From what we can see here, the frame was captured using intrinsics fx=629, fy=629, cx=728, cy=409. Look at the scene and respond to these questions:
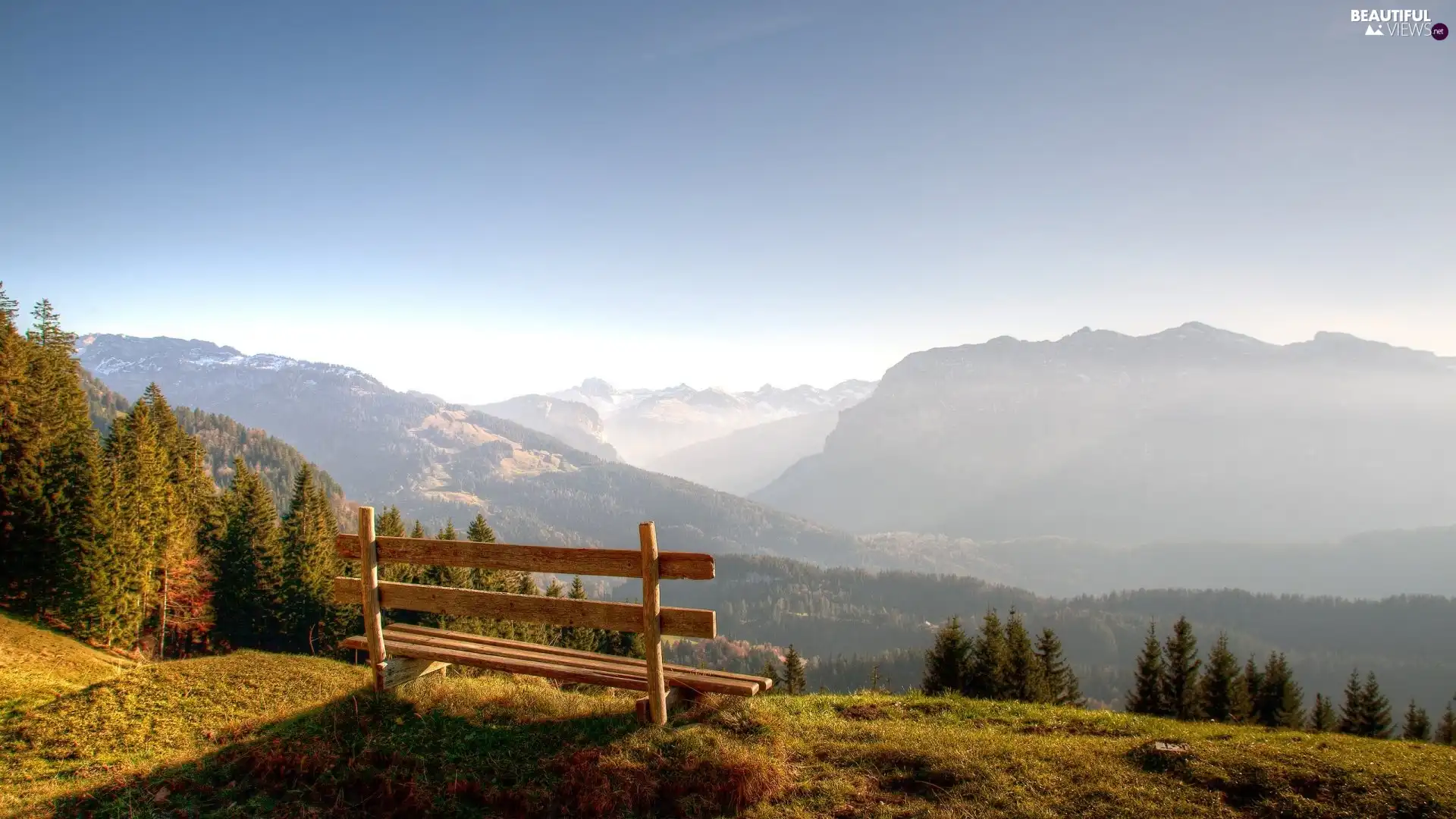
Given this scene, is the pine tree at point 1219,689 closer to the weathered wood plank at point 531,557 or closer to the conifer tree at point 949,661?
the conifer tree at point 949,661

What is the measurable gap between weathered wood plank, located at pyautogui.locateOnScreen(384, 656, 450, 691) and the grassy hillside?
0.30m

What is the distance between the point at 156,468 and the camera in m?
36.9

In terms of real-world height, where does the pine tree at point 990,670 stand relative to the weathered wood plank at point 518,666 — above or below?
below

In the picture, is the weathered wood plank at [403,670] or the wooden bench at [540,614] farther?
the weathered wood plank at [403,670]

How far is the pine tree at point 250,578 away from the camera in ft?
139

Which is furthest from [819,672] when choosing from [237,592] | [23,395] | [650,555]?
[650,555]

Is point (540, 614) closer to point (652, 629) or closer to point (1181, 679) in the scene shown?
point (652, 629)

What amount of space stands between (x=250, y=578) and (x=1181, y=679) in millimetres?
66689

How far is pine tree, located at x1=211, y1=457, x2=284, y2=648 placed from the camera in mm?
42312

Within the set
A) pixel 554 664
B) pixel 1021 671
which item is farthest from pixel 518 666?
pixel 1021 671

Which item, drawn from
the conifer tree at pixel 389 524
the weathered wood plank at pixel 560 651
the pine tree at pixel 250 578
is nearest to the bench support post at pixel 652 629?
the weathered wood plank at pixel 560 651

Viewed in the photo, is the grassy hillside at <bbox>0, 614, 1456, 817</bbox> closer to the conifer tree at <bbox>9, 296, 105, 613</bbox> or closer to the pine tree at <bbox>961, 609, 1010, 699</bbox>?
the pine tree at <bbox>961, 609, 1010, 699</bbox>

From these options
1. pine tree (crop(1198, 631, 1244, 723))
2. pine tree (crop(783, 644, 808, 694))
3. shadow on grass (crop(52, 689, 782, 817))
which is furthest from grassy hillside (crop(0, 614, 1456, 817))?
pine tree (crop(1198, 631, 1244, 723))

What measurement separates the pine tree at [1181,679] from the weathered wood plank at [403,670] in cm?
5267
